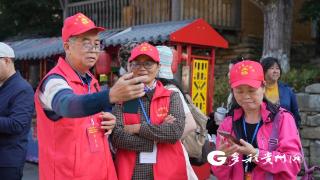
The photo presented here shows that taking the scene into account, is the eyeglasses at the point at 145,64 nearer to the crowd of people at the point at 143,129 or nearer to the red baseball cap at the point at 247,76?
the crowd of people at the point at 143,129

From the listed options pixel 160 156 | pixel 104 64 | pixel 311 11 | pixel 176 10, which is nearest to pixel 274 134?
pixel 160 156

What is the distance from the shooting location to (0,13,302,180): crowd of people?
236cm

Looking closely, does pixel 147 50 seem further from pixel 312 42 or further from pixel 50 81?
pixel 312 42

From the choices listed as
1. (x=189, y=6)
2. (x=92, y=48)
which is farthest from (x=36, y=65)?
(x=92, y=48)

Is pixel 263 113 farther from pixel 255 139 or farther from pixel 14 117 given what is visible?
pixel 14 117

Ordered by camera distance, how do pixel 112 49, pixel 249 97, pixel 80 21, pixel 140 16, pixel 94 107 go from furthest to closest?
pixel 140 16 < pixel 112 49 < pixel 249 97 < pixel 80 21 < pixel 94 107

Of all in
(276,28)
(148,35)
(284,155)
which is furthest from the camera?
(276,28)

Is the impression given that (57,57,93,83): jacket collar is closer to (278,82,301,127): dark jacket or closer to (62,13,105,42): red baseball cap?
(62,13,105,42): red baseball cap

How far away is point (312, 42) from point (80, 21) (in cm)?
1162

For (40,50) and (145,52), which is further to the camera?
(40,50)

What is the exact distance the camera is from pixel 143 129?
270cm

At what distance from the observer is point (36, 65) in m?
11.3

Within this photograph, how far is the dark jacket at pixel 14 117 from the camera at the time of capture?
132 inches

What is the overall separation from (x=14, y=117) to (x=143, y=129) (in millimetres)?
1135
